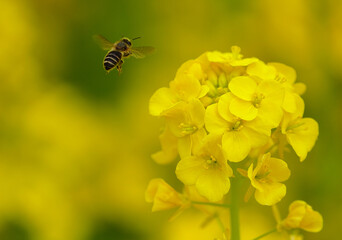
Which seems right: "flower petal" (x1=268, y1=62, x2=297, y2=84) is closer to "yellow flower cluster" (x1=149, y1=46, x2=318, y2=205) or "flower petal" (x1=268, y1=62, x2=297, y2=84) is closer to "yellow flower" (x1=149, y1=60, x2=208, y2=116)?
"yellow flower cluster" (x1=149, y1=46, x2=318, y2=205)

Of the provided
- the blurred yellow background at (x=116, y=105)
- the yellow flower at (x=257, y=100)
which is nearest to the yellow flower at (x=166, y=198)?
the yellow flower at (x=257, y=100)

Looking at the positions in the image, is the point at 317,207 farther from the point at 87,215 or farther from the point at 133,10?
the point at 133,10

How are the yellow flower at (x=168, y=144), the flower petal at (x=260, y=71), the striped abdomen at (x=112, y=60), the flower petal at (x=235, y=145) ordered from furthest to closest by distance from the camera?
the striped abdomen at (x=112, y=60), the yellow flower at (x=168, y=144), the flower petal at (x=260, y=71), the flower petal at (x=235, y=145)

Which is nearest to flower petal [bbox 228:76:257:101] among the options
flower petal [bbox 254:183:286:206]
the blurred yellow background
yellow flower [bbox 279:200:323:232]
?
flower petal [bbox 254:183:286:206]

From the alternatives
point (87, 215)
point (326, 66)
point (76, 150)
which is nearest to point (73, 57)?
point (76, 150)

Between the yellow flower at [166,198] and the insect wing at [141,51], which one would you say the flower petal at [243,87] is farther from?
the insect wing at [141,51]

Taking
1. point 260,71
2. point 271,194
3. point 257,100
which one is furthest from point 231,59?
point 271,194

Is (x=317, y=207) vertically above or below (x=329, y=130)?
below
